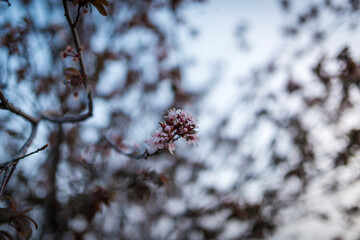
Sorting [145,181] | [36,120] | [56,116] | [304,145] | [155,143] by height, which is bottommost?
[155,143]

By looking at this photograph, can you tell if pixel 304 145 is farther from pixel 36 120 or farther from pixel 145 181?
pixel 36 120

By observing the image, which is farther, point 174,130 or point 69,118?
point 69,118

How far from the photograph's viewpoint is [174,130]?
149 cm

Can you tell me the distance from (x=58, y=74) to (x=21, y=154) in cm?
273

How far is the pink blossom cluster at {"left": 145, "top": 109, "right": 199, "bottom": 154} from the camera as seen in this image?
146 cm

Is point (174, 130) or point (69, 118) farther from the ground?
point (69, 118)

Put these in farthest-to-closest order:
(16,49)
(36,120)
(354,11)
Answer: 1. (354,11)
2. (16,49)
3. (36,120)

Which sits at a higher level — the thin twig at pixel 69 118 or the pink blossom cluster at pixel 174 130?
the thin twig at pixel 69 118

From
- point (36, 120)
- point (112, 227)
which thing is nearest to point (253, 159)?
point (112, 227)

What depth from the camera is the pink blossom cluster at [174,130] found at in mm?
1464

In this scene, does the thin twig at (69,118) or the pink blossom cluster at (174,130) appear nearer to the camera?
the pink blossom cluster at (174,130)

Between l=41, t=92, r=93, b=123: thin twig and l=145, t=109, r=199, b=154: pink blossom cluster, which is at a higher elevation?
l=41, t=92, r=93, b=123: thin twig

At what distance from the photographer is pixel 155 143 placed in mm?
1492

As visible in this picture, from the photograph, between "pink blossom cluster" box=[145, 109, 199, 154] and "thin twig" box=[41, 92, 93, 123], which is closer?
"pink blossom cluster" box=[145, 109, 199, 154]
